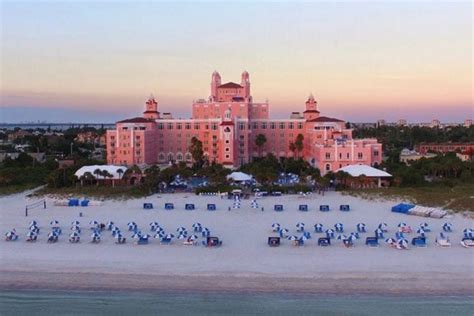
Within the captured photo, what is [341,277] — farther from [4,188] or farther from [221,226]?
[4,188]

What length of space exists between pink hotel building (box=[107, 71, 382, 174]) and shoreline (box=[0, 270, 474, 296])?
3296cm

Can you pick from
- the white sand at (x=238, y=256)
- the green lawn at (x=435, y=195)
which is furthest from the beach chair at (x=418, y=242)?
the green lawn at (x=435, y=195)

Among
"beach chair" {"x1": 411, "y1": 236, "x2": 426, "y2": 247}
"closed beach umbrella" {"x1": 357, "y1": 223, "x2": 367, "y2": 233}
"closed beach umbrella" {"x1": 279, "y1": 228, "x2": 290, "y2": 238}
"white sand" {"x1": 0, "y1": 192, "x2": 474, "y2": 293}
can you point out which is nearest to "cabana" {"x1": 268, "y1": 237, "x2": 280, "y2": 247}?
"white sand" {"x1": 0, "y1": 192, "x2": 474, "y2": 293}

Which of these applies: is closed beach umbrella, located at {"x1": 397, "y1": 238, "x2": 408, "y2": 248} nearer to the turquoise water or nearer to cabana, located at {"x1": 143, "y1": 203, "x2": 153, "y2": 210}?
the turquoise water

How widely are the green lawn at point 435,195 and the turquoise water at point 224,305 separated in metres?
16.5

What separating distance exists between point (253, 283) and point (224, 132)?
A: 131 feet

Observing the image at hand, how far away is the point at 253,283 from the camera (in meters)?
20.1

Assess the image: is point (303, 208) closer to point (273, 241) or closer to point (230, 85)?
point (273, 241)

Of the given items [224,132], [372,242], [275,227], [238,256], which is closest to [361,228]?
[372,242]

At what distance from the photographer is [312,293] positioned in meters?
19.3

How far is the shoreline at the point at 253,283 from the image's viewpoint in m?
19.5

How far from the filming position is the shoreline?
19484 mm

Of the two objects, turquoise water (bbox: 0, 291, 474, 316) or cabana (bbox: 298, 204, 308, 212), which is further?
cabana (bbox: 298, 204, 308, 212)

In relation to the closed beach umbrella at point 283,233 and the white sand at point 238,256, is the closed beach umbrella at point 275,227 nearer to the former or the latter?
the white sand at point 238,256
